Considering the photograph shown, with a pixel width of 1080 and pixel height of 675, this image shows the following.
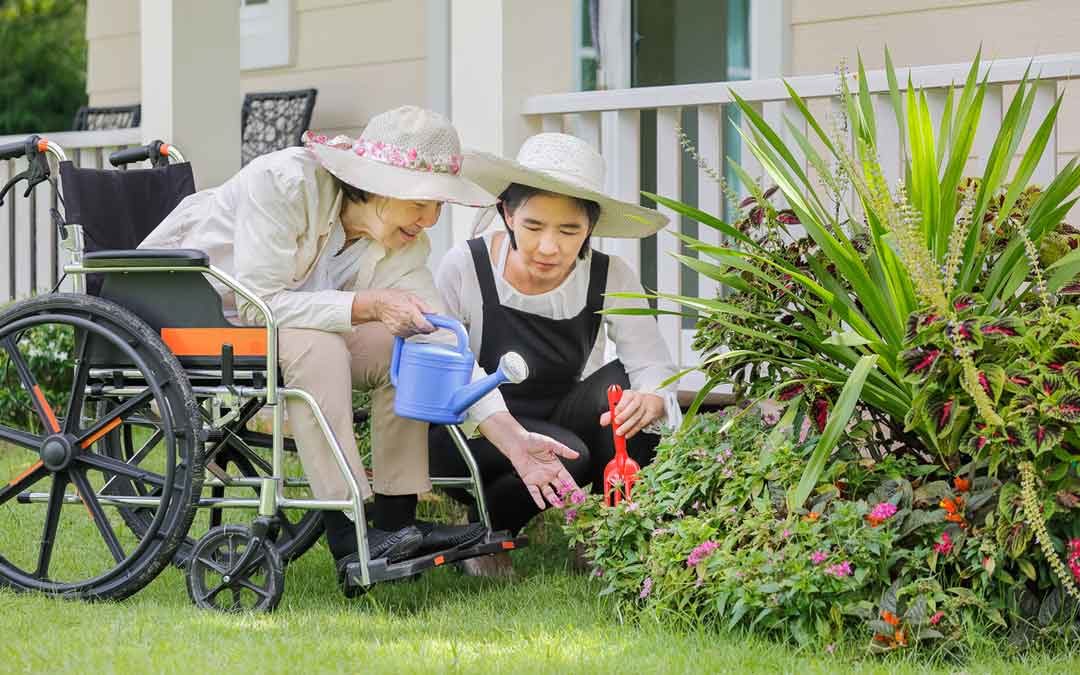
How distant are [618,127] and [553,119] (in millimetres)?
218

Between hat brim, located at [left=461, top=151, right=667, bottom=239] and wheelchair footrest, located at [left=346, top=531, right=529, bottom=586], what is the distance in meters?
0.81

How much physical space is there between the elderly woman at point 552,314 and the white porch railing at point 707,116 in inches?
23.9

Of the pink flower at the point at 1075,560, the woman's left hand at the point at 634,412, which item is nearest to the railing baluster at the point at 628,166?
the woman's left hand at the point at 634,412

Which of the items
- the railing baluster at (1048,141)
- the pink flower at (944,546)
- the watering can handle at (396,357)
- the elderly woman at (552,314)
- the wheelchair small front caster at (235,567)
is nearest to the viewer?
the pink flower at (944,546)

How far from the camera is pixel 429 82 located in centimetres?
609

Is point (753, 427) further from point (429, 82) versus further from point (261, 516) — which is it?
point (429, 82)

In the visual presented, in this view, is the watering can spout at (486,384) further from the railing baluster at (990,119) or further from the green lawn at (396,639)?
the railing baluster at (990,119)

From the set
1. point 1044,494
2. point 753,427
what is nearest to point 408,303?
point 753,427

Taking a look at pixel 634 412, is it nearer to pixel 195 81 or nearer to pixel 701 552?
pixel 701 552

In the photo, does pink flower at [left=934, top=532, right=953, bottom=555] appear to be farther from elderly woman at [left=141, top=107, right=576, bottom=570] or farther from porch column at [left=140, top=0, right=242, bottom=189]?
porch column at [left=140, top=0, right=242, bottom=189]

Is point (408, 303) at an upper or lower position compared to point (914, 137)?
lower

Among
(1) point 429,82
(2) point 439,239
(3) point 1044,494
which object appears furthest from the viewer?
(1) point 429,82

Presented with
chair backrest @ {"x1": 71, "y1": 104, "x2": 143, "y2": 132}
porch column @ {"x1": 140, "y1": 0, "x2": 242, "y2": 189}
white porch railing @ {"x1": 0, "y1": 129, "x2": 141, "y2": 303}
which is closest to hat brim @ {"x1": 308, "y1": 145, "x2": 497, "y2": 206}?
porch column @ {"x1": 140, "y1": 0, "x2": 242, "y2": 189}

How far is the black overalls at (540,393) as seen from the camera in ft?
11.6
